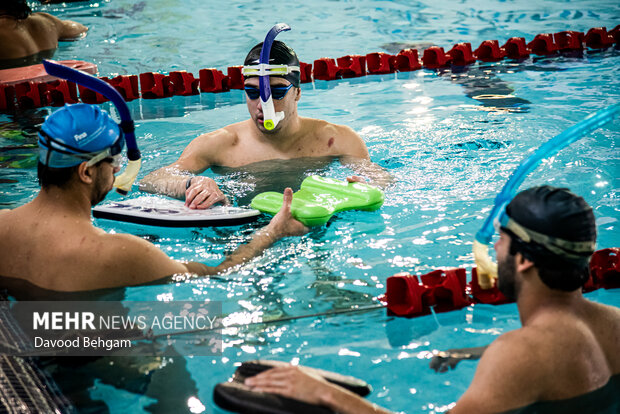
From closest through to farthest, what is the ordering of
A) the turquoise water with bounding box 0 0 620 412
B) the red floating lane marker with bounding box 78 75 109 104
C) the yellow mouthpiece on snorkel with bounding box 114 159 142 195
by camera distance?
the turquoise water with bounding box 0 0 620 412, the yellow mouthpiece on snorkel with bounding box 114 159 142 195, the red floating lane marker with bounding box 78 75 109 104

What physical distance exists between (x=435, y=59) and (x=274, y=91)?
4688 millimetres

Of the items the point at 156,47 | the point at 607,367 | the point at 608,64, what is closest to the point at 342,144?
the point at 607,367

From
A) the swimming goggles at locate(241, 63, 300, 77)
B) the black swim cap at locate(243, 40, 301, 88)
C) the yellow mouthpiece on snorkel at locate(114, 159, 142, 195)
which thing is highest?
the black swim cap at locate(243, 40, 301, 88)

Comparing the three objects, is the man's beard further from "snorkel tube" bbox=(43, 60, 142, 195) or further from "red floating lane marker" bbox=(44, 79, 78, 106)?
"red floating lane marker" bbox=(44, 79, 78, 106)

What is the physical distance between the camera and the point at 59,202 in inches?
120

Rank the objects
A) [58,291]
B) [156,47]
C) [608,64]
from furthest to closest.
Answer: [156,47], [608,64], [58,291]

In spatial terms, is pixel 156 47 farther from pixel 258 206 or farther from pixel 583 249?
pixel 583 249

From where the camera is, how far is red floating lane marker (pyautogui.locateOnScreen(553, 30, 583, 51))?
9.40 meters

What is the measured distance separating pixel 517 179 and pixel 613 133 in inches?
166

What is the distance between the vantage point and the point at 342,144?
5.54m

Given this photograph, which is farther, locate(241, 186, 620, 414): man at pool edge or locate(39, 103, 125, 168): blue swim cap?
locate(39, 103, 125, 168): blue swim cap

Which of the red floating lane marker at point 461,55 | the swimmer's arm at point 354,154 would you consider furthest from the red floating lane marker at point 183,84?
the red floating lane marker at point 461,55

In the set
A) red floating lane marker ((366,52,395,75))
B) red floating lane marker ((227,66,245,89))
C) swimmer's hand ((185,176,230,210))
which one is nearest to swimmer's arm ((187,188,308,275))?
swimmer's hand ((185,176,230,210))

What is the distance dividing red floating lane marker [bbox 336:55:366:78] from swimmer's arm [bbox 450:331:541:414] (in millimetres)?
7028
